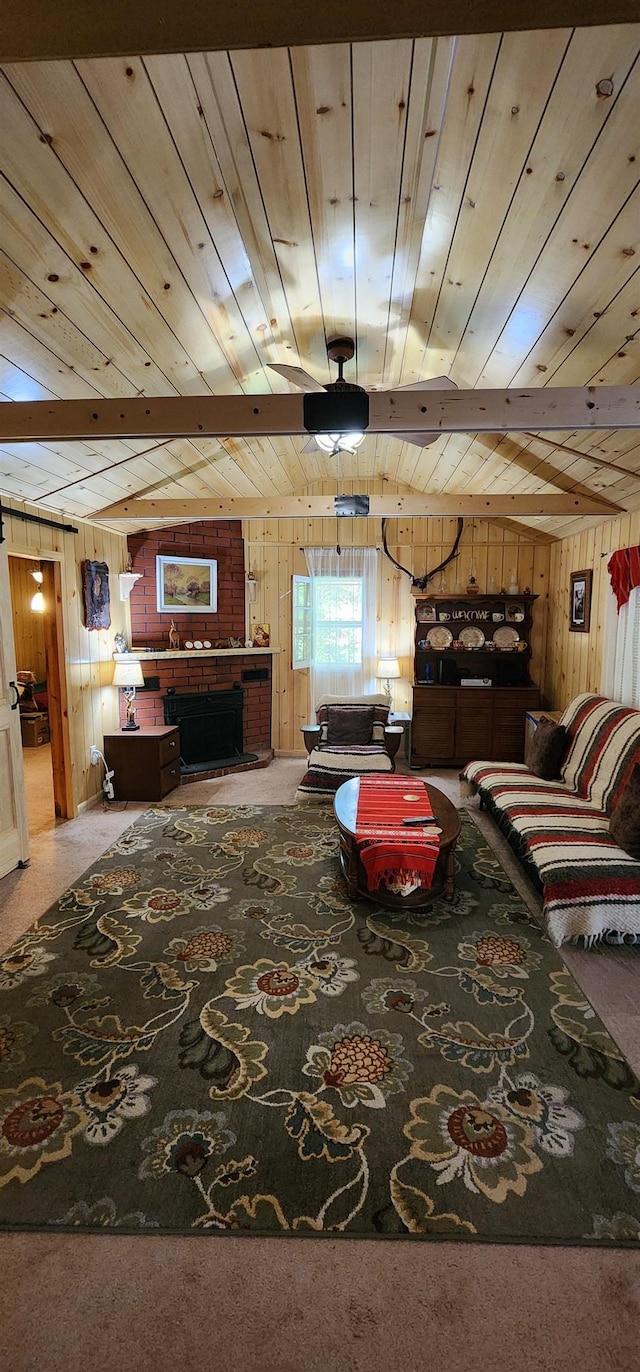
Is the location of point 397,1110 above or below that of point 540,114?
below

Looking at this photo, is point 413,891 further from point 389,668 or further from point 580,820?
point 389,668

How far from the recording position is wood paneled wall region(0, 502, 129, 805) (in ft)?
14.4

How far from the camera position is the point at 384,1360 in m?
1.25

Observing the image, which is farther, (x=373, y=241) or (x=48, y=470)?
(x=48, y=470)

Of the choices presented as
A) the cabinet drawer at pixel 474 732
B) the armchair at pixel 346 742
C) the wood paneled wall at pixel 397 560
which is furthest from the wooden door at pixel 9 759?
the cabinet drawer at pixel 474 732

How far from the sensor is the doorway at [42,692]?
14.9 feet

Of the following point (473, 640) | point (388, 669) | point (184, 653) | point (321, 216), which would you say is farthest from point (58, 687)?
point (473, 640)

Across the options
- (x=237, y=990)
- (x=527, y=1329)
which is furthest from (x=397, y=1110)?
(x=237, y=990)

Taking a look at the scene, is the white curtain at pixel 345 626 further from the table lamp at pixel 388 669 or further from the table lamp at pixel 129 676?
the table lamp at pixel 129 676

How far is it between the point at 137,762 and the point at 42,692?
3718 mm

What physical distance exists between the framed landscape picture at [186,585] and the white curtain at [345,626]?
3.85 ft

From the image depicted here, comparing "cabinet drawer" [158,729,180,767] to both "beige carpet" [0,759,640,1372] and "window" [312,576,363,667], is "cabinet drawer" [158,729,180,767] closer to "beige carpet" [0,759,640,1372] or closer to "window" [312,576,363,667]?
"window" [312,576,363,667]

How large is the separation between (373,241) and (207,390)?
1.43 m

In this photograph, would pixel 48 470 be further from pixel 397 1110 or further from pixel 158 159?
pixel 397 1110
